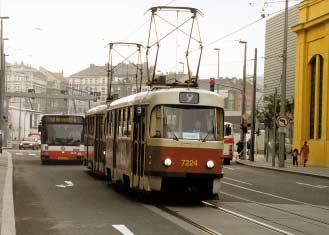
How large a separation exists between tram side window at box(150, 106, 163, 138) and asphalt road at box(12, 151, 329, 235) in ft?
5.30

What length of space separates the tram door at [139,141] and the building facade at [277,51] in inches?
1982

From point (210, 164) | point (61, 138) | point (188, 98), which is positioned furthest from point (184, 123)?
point (61, 138)

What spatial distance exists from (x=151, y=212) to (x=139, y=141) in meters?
2.87

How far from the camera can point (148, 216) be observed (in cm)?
1402

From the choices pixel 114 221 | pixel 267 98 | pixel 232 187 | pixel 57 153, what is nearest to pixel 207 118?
pixel 114 221

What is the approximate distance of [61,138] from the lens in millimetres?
36531

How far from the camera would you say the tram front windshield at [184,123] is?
643 inches

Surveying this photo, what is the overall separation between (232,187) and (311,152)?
76.8ft

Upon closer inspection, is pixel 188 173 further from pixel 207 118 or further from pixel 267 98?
pixel 267 98

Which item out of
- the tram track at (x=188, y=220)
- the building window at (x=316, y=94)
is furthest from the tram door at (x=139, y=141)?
the building window at (x=316, y=94)

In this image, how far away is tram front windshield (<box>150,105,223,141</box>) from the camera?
1633cm

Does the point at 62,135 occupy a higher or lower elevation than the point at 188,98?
lower

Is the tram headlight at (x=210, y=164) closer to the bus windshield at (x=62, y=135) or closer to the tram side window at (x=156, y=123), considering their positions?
the tram side window at (x=156, y=123)

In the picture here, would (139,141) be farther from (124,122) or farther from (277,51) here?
(277,51)
